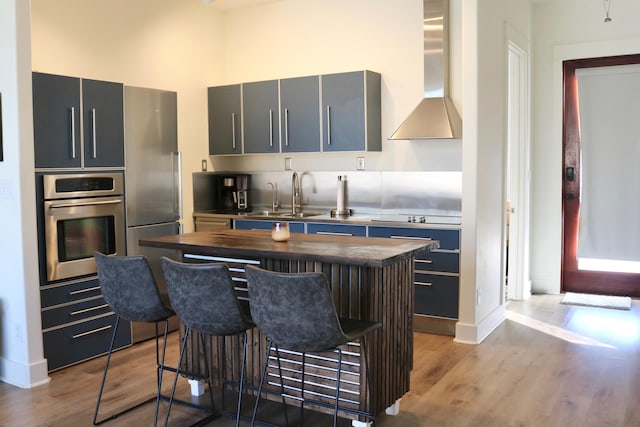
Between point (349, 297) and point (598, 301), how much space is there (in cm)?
392

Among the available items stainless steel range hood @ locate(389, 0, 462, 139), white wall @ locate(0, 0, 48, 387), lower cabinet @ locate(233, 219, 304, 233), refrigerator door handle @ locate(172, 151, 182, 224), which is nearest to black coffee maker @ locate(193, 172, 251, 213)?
lower cabinet @ locate(233, 219, 304, 233)

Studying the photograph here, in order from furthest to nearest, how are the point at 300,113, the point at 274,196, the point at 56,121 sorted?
1. the point at 274,196
2. the point at 300,113
3. the point at 56,121

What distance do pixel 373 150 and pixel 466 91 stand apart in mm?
1147

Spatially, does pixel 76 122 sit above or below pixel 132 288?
above

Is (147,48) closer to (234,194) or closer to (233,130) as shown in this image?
(233,130)

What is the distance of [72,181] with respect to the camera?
4.32 meters

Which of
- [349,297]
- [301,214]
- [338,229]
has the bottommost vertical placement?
[349,297]

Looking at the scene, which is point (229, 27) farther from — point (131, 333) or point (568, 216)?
point (568, 216)

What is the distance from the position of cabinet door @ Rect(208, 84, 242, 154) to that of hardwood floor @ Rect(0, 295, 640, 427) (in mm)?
2296

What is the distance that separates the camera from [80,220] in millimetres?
4414

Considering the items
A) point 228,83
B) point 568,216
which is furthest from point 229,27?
point 568,216

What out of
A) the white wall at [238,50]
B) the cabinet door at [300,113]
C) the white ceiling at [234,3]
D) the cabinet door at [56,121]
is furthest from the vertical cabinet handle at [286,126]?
the cabinet door at [56,121]

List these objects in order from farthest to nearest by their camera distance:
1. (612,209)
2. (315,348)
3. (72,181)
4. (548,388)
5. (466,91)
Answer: (612,209) < (466,91) < (72,181) < (548,388) < (315,348)

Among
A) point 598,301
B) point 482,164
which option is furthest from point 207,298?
point 598,301
